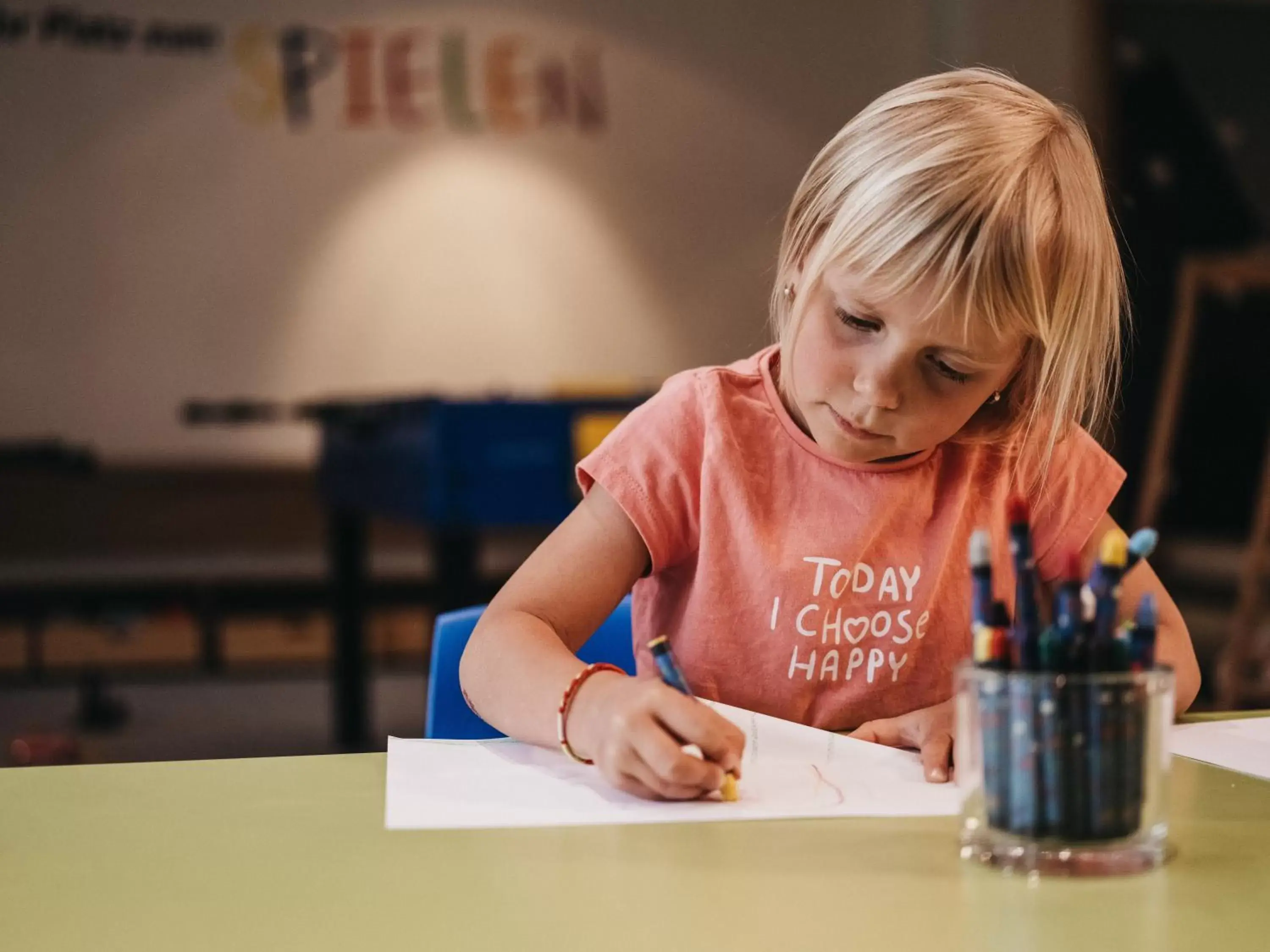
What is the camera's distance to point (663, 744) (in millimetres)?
709

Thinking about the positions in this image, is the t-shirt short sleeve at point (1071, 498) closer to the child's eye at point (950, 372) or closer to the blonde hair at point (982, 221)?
A: the blonde hair at point (982, 221)

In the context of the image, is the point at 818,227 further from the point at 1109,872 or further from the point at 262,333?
the point at 262,333

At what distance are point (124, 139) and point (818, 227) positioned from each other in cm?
404

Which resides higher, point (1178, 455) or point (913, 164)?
point (913, 164)

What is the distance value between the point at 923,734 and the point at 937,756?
0.14 feet

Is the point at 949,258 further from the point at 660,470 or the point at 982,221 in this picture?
the point at 660,470

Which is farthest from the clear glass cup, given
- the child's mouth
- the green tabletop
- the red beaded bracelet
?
the child's mouth

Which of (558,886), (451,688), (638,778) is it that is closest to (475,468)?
(451,688)

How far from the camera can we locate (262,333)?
4.61m

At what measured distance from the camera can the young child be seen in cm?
88

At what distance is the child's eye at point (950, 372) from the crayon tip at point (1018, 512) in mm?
301

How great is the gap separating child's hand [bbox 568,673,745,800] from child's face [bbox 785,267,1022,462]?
26 centimetres

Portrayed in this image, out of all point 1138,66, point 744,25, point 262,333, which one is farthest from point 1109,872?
point 1138,66

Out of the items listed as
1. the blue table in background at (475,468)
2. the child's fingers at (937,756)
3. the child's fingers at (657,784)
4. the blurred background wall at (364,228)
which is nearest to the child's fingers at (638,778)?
the child's fingers at (657,784)
